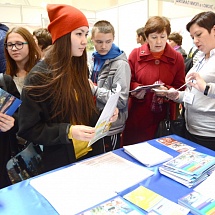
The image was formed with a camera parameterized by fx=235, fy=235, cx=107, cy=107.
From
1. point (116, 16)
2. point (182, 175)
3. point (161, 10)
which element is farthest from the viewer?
point (161, 10)

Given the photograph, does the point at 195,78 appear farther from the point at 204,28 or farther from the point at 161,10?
the point at 161,10

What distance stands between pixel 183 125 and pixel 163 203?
986 mm

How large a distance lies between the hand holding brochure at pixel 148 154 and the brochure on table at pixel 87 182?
6 cm

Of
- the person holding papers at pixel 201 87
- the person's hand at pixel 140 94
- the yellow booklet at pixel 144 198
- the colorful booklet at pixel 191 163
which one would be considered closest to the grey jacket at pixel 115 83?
the person's hand at pixel 140 94

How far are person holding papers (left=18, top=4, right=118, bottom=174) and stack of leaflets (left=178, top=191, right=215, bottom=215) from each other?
1.59 feet

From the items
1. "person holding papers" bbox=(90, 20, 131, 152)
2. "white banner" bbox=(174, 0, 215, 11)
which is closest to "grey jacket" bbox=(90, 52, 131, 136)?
"person holding papers" bbox=(90, 20, 131, 152)

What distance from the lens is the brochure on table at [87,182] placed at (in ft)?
2.95

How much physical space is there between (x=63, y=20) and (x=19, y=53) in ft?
2.21

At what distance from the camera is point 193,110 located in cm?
158

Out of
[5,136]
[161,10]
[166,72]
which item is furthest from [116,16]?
[5,136]

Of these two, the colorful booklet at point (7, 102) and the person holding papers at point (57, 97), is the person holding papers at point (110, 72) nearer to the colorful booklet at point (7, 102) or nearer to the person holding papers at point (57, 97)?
the person holding papers at point (57, 97)

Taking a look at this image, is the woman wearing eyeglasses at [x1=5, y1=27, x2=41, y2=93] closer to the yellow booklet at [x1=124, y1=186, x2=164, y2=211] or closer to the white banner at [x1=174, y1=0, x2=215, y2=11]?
the yellow booklet at [x1=124, y1=186, x2=164, y2=211]

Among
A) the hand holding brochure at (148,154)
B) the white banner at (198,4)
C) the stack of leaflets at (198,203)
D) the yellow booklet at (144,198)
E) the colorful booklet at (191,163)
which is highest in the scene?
the white banner at (198,4)

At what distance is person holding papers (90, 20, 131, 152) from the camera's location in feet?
5.62
